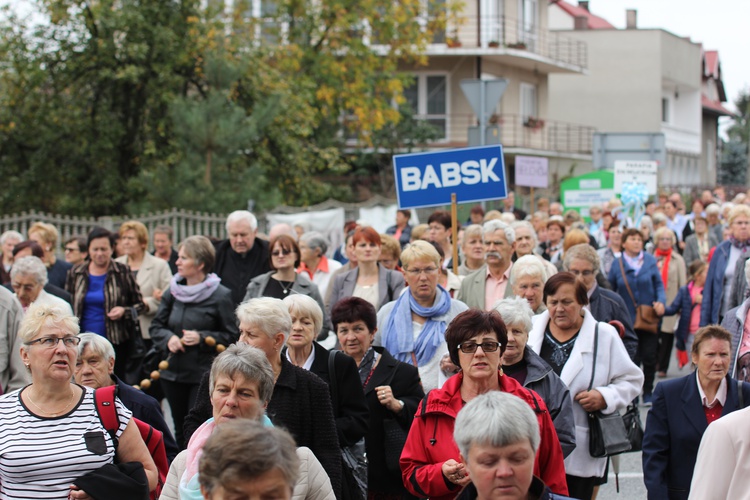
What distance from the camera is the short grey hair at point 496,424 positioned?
3.76 m

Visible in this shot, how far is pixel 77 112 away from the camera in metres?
23.4

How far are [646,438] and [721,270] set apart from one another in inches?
188

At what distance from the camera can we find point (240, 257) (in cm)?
991

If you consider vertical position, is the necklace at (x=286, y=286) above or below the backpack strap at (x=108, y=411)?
above

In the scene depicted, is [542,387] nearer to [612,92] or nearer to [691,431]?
[691,431]

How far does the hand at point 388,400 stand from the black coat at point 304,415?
904mm

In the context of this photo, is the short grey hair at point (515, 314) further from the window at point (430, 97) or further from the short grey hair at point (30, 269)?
the window at point (430, 97)

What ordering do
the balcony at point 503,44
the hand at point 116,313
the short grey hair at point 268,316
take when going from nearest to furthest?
the short grey hair at point 268,316 < the hand at point 116,313 < the balcony at point 503,44

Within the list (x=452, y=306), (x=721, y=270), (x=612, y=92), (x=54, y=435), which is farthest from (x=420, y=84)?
(x=54, y=435)

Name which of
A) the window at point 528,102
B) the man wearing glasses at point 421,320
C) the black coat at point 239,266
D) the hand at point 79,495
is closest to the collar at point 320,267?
the black coat at point 239,266

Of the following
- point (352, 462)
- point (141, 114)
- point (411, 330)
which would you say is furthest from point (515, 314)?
point (141, 114)

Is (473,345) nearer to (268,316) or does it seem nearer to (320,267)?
(268,316)

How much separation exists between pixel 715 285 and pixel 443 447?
6.07 meters

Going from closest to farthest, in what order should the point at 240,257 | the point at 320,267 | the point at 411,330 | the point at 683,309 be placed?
the point at 411,330
the point at 240,257
the point at 320,267
the point at 683,309
